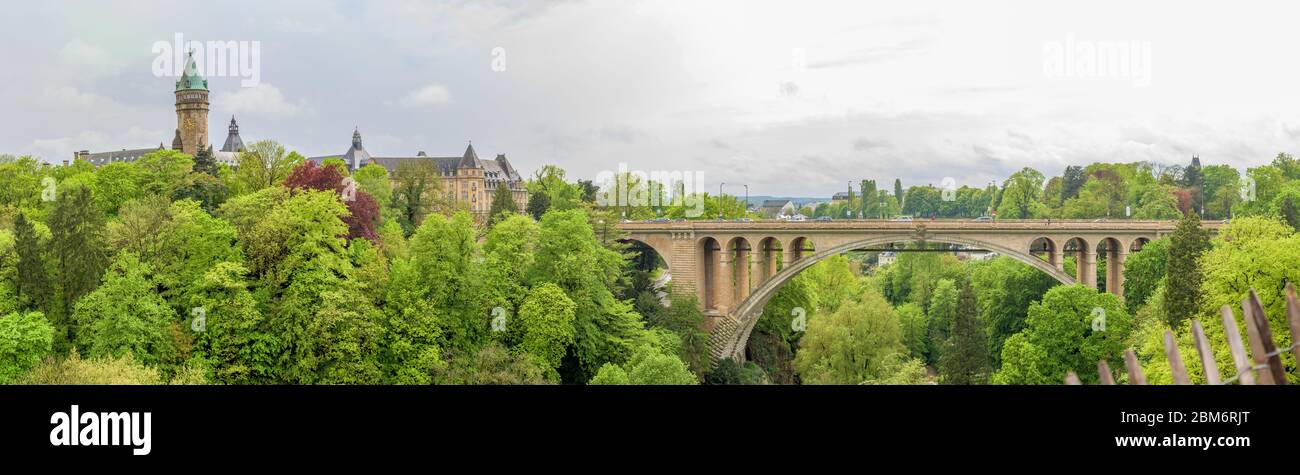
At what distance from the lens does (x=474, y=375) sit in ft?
126

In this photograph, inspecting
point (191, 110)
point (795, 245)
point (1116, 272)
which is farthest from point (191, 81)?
point (1116, 272)

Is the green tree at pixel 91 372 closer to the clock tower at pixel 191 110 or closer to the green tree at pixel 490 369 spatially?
the green tree at pixel 490 369

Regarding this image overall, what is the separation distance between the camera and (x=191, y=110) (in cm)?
7769

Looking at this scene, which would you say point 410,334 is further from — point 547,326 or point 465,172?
point 465,172

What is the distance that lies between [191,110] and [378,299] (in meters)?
43.0

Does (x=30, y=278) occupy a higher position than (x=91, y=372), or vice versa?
(x=30, y=278)

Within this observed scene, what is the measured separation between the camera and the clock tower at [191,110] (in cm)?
7719

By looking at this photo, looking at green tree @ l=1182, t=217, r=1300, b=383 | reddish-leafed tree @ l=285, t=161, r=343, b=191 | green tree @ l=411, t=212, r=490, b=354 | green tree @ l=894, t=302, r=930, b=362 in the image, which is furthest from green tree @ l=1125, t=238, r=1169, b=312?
reddish-leafed tree @ l=285, t=161, r=343, b=191

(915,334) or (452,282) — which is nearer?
(452,282)

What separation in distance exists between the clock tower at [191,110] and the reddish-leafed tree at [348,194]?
2899 centimetres

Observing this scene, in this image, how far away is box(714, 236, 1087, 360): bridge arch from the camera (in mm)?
55688
